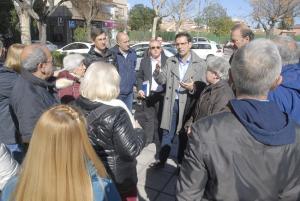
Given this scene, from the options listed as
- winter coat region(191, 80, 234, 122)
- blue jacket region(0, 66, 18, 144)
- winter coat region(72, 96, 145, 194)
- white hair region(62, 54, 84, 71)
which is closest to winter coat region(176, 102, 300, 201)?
winter coat region(72, 96, 145, 194)

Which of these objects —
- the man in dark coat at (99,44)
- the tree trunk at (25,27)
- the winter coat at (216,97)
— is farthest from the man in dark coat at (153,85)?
the tree trunk at (25,27)

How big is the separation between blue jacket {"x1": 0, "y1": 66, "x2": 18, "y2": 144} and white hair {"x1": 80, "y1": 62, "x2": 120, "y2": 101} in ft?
3.35

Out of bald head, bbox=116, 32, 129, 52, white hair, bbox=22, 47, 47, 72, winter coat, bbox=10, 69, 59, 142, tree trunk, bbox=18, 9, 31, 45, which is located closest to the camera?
winter coat, bbox=10, 69, 59, 142

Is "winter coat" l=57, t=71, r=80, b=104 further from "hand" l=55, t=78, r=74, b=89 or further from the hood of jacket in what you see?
the hood of jacket

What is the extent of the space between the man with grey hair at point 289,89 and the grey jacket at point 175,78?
1.42 metres

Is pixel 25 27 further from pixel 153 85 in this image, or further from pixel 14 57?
pixel 14 57

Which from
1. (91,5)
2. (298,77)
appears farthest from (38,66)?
(91,5)

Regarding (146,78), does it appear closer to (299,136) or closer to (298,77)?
(298,77)

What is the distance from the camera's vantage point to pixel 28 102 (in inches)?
105

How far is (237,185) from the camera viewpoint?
1645 millimetres

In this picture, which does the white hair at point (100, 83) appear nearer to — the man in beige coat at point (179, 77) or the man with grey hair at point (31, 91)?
the man with grey hair at point (31, 91)

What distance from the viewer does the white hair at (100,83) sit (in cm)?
237

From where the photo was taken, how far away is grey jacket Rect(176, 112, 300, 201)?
162cm

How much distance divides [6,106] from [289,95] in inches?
101
